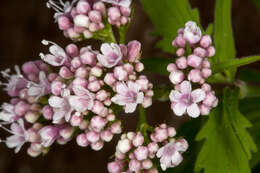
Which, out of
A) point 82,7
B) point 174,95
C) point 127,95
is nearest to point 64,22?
point 82,7

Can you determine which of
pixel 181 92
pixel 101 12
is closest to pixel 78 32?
pixel 101 12

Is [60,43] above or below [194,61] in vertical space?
above

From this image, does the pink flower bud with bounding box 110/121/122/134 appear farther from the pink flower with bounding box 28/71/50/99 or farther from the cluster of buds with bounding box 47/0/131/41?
the cluster of buds with bounding box 47/0/131/41

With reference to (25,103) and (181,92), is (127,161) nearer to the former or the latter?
(181,92)

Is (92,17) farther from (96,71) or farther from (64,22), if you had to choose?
(96,71)

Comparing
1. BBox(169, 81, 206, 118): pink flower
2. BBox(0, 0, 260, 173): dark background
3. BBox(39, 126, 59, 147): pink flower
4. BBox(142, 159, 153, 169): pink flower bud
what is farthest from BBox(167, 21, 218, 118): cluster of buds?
BBox(0, 0, 260, 173): dark background

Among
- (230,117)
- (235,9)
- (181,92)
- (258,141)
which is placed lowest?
(258,141)
